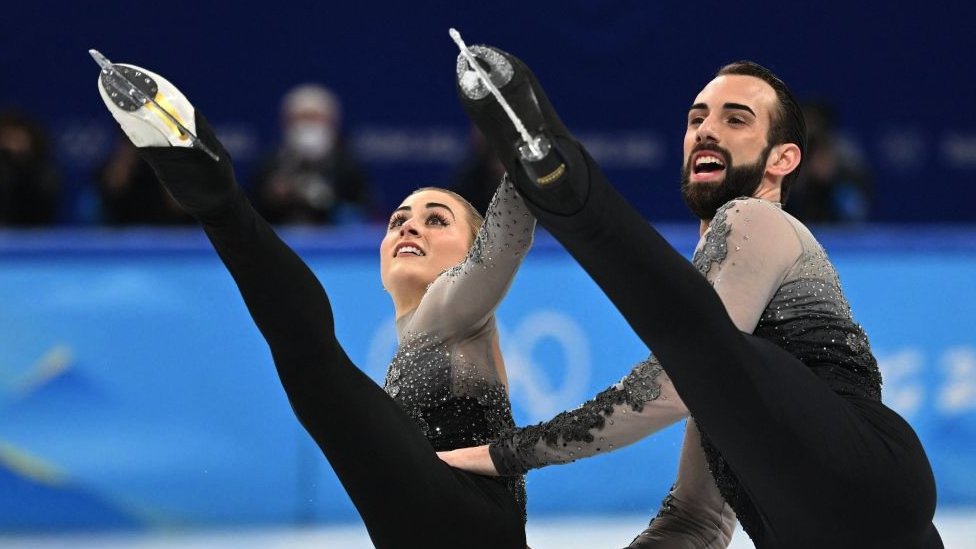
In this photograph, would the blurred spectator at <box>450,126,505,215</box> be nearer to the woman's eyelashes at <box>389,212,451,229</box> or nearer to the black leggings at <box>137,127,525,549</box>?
the woman's eyelashes at <box>389,212,451,229</box>

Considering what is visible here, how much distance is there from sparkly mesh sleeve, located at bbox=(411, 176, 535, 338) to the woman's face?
18 centimetres

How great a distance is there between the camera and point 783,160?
125 inches

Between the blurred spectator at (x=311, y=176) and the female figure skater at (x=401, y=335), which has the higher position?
the blurred spectator at (x=311, y=176)

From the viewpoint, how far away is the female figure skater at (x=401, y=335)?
2576mm

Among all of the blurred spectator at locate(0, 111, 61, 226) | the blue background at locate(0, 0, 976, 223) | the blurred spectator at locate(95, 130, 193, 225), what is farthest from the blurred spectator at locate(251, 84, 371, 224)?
the blue background at locate(0, 0, 976, 223)

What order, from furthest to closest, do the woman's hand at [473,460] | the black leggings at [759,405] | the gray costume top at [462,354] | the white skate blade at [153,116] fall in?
the gray costume top at [462,354], the woman's hand at [473,460], the white skate blade at [153,116], the black leggings at [759,405]

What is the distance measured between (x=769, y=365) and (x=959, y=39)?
287 inches

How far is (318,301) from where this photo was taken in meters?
2.81

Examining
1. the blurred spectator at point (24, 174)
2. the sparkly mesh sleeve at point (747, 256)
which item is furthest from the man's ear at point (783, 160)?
the blurred spectator at point (24, 174)

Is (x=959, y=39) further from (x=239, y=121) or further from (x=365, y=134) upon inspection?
(x=239, y=121)

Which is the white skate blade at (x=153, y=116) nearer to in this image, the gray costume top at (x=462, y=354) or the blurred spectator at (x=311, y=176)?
the gray costume top at (x=462, y=354)

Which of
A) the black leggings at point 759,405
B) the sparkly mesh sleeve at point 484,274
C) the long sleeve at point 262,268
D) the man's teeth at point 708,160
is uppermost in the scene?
the man's teeth at point 708,160

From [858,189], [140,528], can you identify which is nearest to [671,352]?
[140,528]

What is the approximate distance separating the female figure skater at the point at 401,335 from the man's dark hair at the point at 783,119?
576 mm
